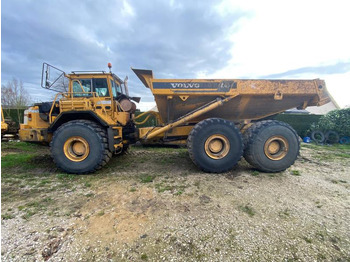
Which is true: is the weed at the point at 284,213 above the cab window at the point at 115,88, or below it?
below

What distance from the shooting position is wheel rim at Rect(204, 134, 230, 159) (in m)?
3.88

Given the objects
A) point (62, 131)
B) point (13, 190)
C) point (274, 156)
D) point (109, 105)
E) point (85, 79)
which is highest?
point (85, 79)

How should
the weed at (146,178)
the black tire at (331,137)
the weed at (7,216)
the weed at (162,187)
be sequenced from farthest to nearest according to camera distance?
the black tire at (331,137) < the weed at (146,178) < the weed at (162,187) < the weed at (7,216)

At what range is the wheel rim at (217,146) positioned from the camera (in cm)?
388

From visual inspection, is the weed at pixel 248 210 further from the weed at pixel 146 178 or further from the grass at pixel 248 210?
the weed at pixel 146 178

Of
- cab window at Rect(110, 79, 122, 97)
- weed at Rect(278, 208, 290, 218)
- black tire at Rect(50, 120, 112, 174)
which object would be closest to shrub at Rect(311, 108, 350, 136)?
weed at Rect(278, 208, 290, 218)

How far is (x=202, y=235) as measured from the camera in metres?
1.97

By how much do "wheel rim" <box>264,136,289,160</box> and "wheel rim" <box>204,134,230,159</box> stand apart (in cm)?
96

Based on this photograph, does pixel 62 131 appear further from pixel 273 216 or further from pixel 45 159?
pixel 273 216

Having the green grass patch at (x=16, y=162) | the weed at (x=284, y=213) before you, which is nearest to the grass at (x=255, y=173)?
the weed at (x=284, y=213)

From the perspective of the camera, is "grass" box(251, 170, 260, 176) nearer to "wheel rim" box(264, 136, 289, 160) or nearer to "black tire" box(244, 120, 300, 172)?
"black tire" box(244, 120, 300, 172)

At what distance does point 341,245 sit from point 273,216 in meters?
0.68

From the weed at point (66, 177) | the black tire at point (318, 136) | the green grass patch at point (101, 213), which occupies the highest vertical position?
the black tire at point (318, 136)

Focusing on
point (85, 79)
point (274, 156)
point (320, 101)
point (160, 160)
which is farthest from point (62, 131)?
point (320, 101)
